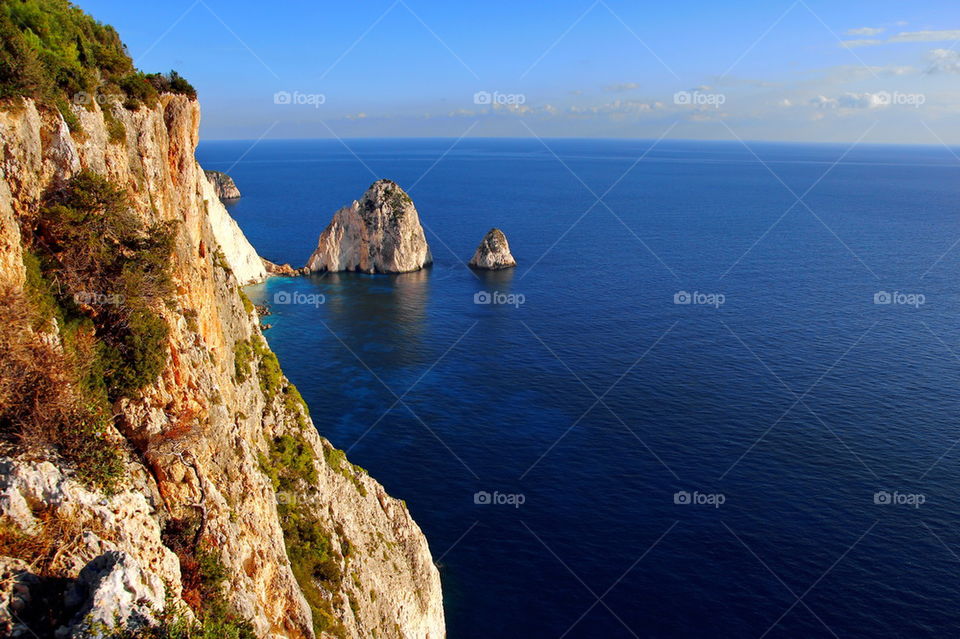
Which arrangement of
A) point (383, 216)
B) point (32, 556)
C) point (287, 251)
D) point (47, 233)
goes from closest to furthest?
point (32, 556)
point (47, 233)
point (383, 216)
point (287, 251)

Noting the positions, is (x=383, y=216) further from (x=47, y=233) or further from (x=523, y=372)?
(x=47, y=233)

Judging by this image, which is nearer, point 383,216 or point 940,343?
point 940,343

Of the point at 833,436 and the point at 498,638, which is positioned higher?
the point at 833,436

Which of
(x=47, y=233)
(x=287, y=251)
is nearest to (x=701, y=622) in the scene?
(x=47, y=233)

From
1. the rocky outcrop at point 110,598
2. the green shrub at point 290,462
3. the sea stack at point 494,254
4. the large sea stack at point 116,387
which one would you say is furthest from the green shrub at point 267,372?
the sea stack at point 494,254

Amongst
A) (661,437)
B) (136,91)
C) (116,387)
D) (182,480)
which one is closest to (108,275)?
(116,387)

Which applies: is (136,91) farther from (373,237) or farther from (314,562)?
(373,237)

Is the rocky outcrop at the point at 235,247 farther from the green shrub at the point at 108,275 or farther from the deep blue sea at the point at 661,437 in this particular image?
the green shrub at the point at 108,275
